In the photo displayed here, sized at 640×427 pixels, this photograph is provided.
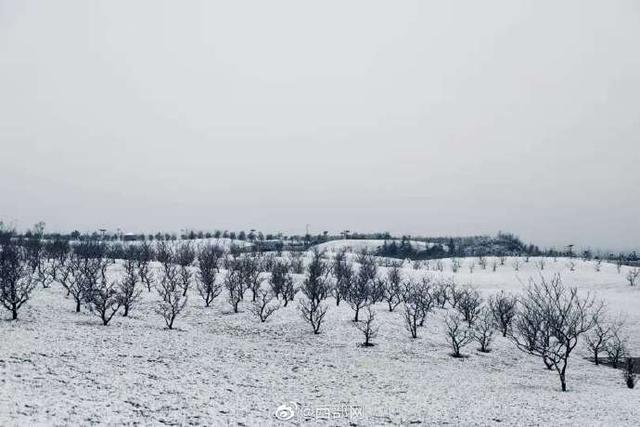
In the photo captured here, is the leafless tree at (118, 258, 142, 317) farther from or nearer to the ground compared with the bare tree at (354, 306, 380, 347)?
farther from the ground

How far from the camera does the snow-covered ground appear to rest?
1414 centimetres

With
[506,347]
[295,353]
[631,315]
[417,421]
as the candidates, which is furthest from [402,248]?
[417,421]

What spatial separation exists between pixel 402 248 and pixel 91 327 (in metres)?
150

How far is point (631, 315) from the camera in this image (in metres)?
50.2

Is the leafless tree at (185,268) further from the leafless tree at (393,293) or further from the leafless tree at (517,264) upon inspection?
the leafless tree at (517,264)

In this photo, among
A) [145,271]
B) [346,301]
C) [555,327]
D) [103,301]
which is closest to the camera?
[555,327]

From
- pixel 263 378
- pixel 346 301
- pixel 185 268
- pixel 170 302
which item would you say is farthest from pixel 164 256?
pixel 263 378

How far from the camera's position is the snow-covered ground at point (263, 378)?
14.1 metres

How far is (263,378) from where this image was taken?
20.2 metres

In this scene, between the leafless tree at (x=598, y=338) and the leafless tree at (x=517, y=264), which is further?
the leafless tree at (x=517, y=264)

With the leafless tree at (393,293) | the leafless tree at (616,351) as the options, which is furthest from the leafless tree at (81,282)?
the leafless tree at (616,351)

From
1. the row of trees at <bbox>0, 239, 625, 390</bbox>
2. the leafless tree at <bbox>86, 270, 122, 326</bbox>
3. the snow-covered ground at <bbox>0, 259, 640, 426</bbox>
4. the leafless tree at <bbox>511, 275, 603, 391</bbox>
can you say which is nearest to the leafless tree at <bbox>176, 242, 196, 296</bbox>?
the row of trees at <bbox>0, 239, 625, 390</bbox>

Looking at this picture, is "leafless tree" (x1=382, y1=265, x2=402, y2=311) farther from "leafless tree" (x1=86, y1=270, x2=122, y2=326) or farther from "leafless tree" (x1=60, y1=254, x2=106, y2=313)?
"leafless tree" (x1=60, y1=254, x2=106, y2=313)

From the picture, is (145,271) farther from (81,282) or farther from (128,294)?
(128,294)
